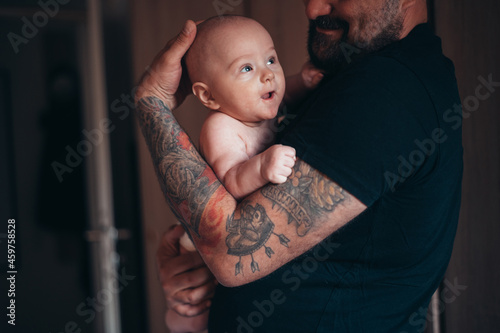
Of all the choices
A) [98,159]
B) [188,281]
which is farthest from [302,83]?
[98,159]

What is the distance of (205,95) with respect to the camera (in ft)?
2.95

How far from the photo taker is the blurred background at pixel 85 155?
240cm

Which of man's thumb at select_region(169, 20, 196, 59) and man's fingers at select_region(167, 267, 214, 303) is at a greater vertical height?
man's thumb at select_region(169, 20, 196, 59)

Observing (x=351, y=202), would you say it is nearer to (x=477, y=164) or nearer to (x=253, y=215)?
(x=253, y=215)

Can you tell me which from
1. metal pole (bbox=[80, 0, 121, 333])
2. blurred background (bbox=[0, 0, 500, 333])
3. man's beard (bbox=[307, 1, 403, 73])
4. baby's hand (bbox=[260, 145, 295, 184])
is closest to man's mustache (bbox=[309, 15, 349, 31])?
man's beard (bbox=[307, 1, 403, 73])

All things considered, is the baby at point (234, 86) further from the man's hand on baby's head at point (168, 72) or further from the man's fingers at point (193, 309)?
the man's fingers at point (193, 309)

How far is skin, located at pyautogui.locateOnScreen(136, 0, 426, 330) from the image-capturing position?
64 cm

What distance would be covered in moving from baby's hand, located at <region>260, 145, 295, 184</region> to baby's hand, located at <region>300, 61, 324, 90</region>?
353mm

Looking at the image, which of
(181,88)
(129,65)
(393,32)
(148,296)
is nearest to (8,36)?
(129,65)

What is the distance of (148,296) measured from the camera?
2568 millimetres

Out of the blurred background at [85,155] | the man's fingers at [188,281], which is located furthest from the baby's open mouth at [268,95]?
the blurred background at [85,155]

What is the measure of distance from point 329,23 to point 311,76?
12 centimetres

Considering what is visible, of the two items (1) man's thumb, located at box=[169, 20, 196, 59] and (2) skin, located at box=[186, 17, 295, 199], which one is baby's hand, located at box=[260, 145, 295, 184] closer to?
(2) skin, located at box=[186, 17, 295, 199]

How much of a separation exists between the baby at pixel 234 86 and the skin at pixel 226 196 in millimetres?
48
